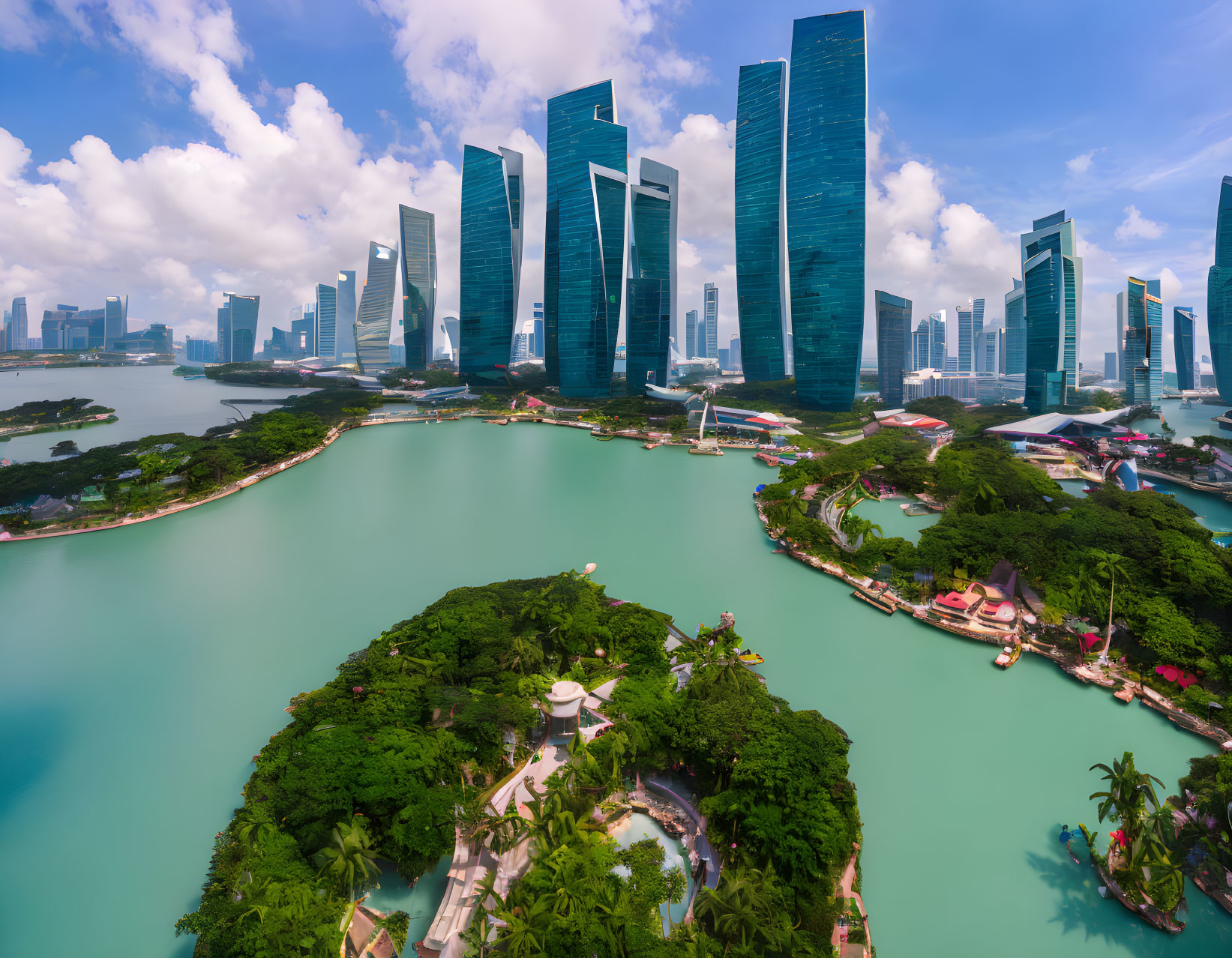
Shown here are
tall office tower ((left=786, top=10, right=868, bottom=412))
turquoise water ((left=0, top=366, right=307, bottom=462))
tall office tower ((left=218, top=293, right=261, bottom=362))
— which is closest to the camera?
turquoise water ((left=0, top=366, right=307, bottom=462))

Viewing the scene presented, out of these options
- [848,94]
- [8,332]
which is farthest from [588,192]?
[8,332]

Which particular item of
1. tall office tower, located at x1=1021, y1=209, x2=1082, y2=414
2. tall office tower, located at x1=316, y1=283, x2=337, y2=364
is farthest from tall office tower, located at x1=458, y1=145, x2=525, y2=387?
tall office tower, located at x1=316, y1=283, x2=337, y2=364

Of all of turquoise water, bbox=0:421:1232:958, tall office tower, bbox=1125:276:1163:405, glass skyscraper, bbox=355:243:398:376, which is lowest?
turquoise water, bbox=0:421:1232:958

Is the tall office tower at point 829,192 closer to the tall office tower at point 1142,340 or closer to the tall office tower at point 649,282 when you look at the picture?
the tall office tower at point 649,282

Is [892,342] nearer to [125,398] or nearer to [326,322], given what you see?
[125,398]

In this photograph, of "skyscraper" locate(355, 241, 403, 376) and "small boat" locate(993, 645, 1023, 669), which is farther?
"skyscraper" locate(355, 241, 403, 376)

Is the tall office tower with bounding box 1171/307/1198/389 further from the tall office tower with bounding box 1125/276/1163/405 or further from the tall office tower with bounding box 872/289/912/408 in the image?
the tall office tower with bounding box 872/289/912/408
